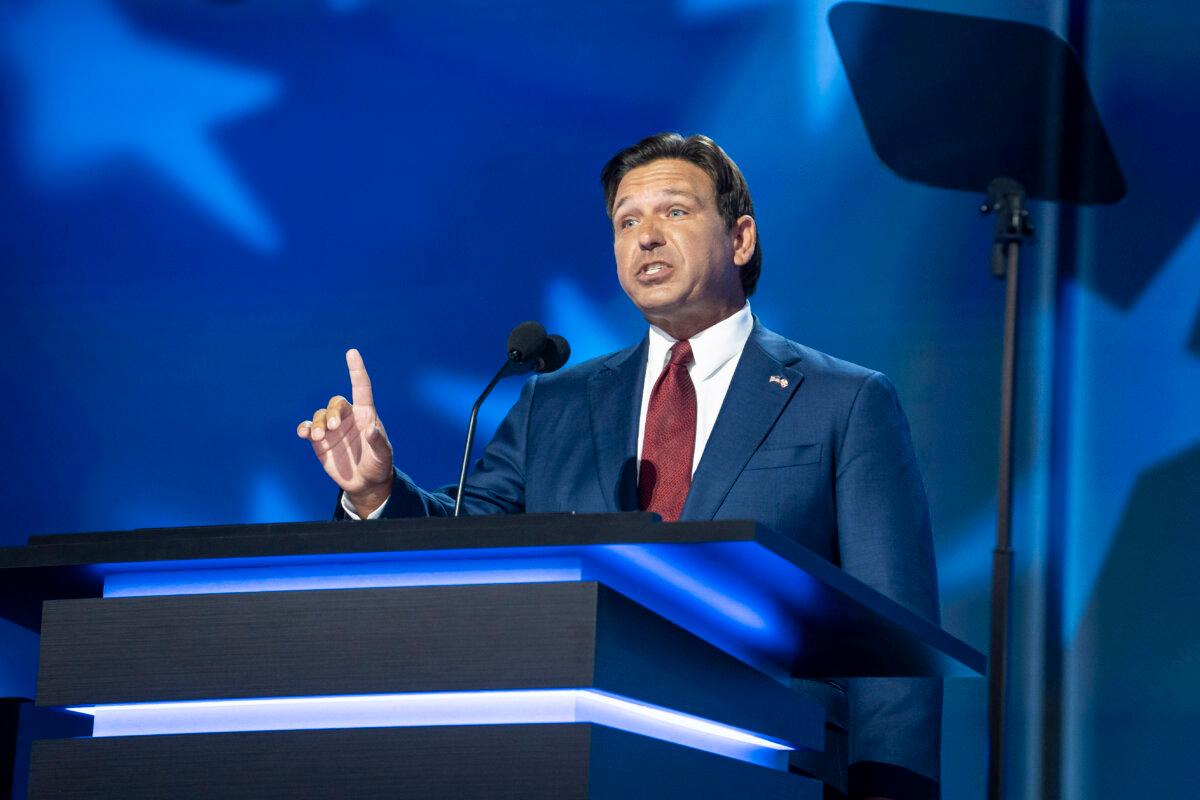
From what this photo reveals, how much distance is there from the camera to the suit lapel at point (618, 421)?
2508 mm

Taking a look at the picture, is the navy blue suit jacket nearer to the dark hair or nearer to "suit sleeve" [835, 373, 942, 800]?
"suit sleeve" [835, 373, 942, 800]

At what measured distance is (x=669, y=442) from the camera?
8.40 feet

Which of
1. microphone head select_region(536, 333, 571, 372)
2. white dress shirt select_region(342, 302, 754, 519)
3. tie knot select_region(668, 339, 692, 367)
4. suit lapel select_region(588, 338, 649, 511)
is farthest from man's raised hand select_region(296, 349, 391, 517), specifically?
tie knot select_region(668, 339, 692, 367)

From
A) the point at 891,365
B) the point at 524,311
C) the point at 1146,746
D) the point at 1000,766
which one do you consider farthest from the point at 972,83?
the point at 1000,766

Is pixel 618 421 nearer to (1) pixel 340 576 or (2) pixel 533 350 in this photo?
(2) pixel 533 350

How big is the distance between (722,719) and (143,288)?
2604mm

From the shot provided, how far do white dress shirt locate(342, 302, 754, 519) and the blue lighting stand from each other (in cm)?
109

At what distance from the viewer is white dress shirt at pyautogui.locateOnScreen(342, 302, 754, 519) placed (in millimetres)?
2615

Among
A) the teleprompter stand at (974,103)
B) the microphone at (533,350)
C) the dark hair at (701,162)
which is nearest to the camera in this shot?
the microphone at (533,350)

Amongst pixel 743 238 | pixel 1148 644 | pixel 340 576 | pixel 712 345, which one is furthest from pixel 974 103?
pixel 340 576

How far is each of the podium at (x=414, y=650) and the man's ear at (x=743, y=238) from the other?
1438mm

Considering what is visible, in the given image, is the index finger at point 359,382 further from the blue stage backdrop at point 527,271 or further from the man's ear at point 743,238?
the blue stage backdrop at point 527,271

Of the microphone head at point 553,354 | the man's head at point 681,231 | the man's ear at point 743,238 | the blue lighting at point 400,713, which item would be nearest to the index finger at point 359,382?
the microphone head at point 553,354

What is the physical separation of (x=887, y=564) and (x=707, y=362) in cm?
54
